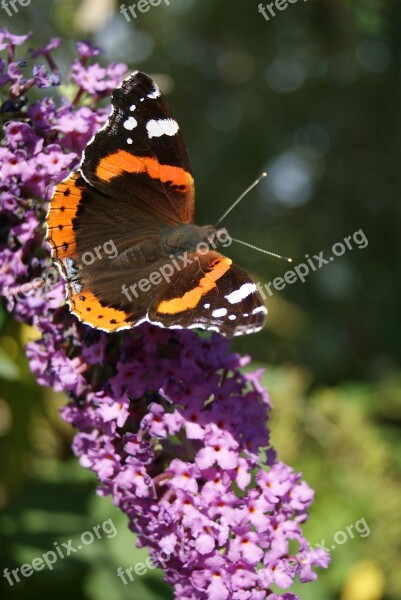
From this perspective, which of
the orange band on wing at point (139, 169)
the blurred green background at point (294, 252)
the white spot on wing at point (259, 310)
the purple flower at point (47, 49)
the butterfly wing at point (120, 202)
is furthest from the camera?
the blurred green background at point (294, 252)

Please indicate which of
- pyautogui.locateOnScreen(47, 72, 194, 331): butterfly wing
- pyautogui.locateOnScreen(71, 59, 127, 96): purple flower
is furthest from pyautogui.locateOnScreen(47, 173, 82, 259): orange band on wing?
pyautogui.locateOnScreen(71, 59, 127, 96): purple flower

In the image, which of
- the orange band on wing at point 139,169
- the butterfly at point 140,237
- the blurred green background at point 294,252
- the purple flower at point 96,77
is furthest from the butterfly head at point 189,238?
the blurred green background at point 294,252

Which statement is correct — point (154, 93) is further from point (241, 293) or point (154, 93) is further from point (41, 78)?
point (241, 293)

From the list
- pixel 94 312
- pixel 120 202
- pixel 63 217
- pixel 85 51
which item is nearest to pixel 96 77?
pixel 85 51

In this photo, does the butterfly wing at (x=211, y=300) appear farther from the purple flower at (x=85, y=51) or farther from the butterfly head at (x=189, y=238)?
the purple flower at (x=85, y=51)

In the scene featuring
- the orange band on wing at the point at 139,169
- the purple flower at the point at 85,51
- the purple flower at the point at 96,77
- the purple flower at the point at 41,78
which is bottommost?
the orange band on wing at the point at 139,169

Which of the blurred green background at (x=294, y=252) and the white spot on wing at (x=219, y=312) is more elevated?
the blurred green background at (x=294, y=252)

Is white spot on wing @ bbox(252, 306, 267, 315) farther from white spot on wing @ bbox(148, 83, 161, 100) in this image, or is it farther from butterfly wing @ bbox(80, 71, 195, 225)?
white spot on wing @ bbox(148, 83, 161, 100)

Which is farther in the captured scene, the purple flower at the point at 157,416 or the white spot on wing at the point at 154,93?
the white spot on wing at the point at 154,93
